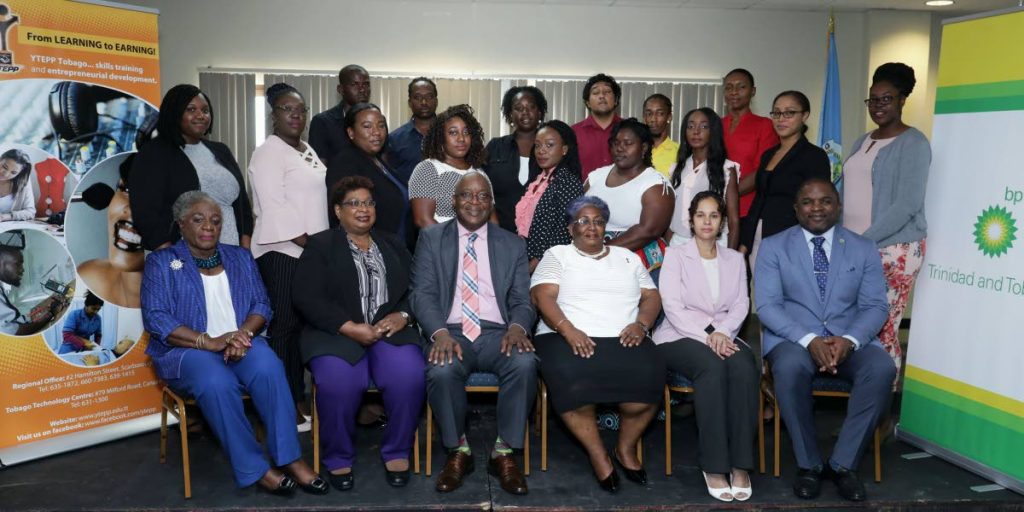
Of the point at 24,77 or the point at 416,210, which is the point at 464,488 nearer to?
the point at 416,210

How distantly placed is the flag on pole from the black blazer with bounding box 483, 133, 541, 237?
176 inches

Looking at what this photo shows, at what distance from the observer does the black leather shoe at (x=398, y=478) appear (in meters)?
3.45

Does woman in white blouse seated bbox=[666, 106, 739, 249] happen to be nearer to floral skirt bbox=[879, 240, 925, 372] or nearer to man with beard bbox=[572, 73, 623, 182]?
man with beard bbox=[572, 73, 623, 182]

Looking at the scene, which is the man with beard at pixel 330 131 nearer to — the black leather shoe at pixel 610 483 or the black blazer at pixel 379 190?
the black blazer at pixel 379 190

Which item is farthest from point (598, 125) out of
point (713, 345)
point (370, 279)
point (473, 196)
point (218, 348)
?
point (218, 348)

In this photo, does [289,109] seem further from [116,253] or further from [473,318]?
[473,318]

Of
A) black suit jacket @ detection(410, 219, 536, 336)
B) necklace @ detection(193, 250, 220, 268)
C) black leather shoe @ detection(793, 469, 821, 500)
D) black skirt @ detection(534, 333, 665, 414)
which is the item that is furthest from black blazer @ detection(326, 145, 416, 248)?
black leather shoe @ detection(793, 469, 821, 500)

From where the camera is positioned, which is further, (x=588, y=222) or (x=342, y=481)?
(x=588, y=222)

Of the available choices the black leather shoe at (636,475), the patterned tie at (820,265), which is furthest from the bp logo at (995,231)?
the black leather shoe at (636,475)

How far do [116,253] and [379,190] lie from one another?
1374mm

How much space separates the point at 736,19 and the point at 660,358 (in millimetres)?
5601

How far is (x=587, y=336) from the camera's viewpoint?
3602 millimetres

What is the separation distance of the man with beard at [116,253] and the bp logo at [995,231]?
417 centimetres

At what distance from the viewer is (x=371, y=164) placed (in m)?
4.12
